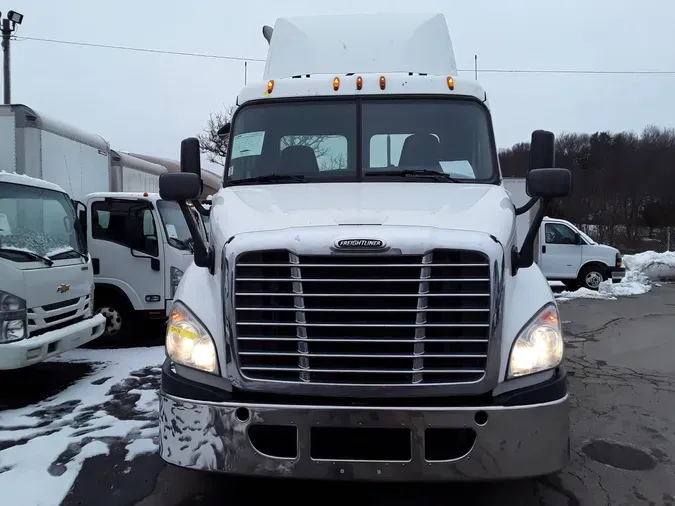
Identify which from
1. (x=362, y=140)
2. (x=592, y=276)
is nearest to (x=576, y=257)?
(x=592, y=276)

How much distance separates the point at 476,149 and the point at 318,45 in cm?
202

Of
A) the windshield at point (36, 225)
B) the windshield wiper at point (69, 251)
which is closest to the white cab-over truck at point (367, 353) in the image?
the windshield at point (36, 225)

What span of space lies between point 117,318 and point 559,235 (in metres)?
11.2

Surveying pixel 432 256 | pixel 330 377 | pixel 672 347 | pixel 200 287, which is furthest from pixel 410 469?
pixel 672 347

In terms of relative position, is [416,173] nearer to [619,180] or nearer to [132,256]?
[132,256]

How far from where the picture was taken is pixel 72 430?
466 cm

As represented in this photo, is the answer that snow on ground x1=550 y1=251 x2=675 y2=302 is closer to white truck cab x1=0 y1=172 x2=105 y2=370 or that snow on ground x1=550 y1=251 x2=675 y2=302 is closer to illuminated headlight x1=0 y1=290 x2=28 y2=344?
white truck cab x1=0 y1=172 x2=105 y2=370

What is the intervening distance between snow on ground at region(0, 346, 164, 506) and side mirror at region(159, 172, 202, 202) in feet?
6.51

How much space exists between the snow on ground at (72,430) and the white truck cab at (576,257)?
11.2 metres

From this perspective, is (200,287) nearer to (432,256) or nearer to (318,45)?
(432,256)

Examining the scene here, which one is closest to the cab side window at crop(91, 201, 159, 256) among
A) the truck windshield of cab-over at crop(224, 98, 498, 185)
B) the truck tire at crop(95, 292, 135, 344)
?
the truck tire at crop(95, 292, 135, 344)

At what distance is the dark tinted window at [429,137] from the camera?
4113mm

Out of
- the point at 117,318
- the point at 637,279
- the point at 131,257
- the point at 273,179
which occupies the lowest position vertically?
the point at 637,279

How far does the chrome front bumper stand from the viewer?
2719 mm
